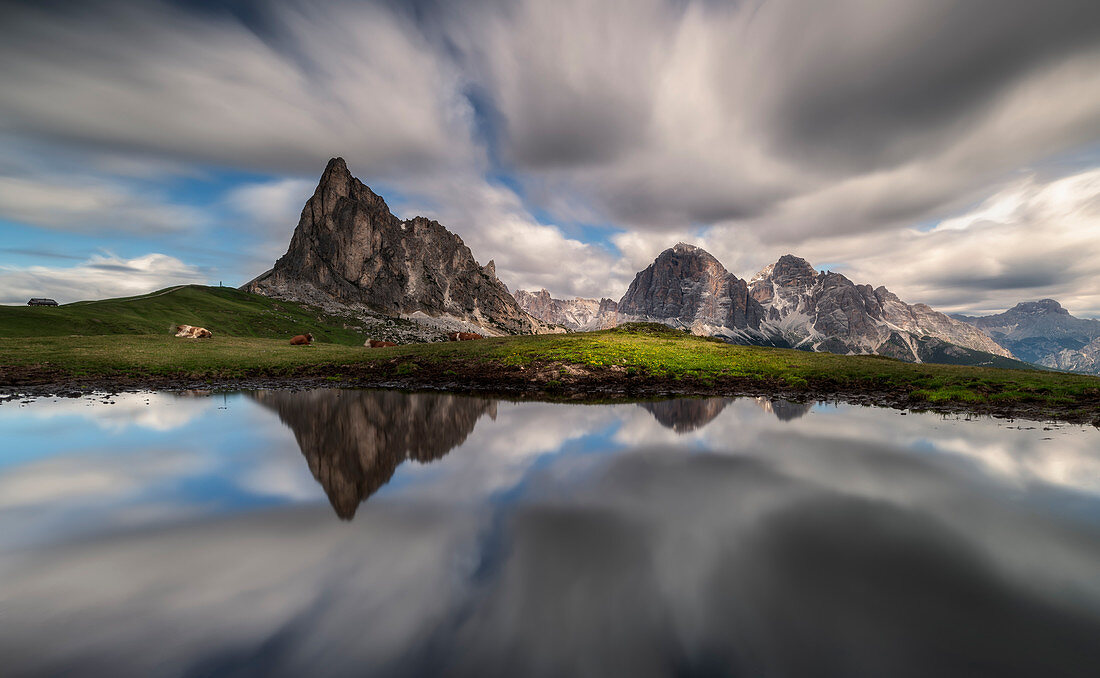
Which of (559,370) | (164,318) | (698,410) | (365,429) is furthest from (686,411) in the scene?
(164,318)

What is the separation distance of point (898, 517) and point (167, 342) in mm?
62608

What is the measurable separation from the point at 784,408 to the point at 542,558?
20.5 metres

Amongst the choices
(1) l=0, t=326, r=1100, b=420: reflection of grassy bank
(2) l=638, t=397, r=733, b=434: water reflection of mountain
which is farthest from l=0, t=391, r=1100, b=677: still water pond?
(1) l=0, t=326, r=1100, b=420: reflection of grassy bank

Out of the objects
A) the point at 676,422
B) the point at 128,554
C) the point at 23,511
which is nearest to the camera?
the point at 128,554

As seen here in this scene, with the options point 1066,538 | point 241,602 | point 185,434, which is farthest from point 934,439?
point 185,434

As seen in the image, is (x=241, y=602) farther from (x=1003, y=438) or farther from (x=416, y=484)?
(x=1003, y=438)

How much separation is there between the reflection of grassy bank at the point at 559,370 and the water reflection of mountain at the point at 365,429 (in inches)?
279

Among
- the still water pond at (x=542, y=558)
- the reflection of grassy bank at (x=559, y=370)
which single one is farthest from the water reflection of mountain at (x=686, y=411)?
the reflection of grassy bank at (x=559, y=370)

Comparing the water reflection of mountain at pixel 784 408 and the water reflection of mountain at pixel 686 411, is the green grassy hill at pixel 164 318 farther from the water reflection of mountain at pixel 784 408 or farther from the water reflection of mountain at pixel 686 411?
the water reflection of mountain at pixel 784 408

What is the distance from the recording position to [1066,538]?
26.8 ft

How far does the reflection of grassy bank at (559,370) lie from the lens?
26114 millimetres

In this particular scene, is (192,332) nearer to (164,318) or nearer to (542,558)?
(164,318)

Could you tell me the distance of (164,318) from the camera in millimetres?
90938

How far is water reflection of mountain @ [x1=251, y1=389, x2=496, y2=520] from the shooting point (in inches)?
436
